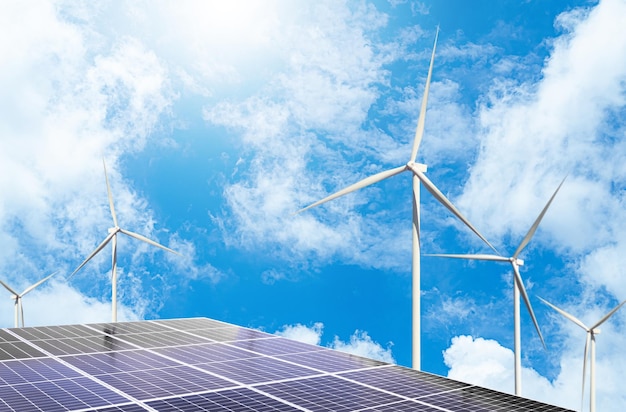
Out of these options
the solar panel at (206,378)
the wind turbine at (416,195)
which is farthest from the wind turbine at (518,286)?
the solar panel at (206,378)

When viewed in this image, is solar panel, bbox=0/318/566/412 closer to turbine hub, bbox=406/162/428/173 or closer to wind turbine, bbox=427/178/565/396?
turbine hub, bbox=406/162/428/173

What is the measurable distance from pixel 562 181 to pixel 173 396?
25034 millimetres

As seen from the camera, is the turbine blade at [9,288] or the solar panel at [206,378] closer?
the solar panel at [206,378]

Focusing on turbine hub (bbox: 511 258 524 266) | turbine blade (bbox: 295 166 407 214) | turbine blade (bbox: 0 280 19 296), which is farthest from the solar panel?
turbine blade (bbox: 0 280 19 296)

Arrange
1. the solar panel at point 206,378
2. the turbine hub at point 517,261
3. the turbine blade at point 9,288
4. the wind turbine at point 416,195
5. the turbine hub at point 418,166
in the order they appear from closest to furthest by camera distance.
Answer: the solar panel at point 206,378 < the wind turbine at point 416,195 < the turbine hub at point 418,166 < the turbine hub at point 517,261 < the turbine blade at point 9,288

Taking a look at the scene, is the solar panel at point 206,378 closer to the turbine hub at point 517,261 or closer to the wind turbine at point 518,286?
the wind turbine at point 518,286

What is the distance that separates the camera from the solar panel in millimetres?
18844

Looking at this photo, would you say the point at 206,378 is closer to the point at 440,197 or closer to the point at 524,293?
the point at 440,197

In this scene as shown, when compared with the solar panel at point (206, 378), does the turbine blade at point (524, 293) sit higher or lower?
higher

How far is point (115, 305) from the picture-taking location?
44.3 m

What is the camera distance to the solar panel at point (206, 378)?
1884cm

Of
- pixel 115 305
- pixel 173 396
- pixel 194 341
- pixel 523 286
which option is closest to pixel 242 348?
pixel 194 341

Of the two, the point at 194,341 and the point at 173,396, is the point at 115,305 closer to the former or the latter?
the point at 194,341

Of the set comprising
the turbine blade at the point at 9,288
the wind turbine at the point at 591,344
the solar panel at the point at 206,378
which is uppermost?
the turbine blade at the point at 9,288
